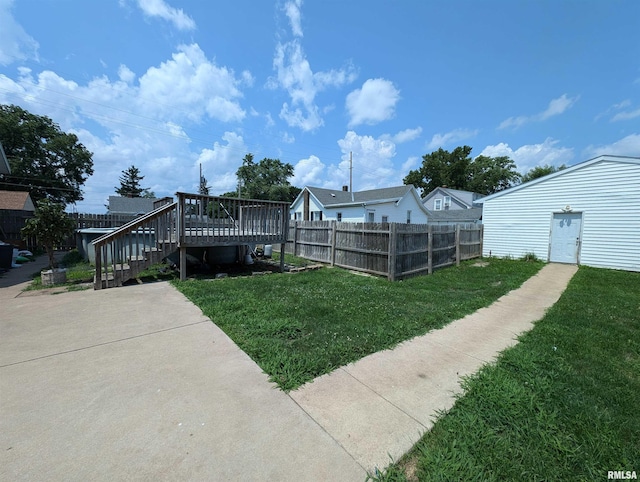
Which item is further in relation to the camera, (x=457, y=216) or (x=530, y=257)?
(x=457, y=216)

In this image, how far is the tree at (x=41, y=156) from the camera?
2386 centimetres

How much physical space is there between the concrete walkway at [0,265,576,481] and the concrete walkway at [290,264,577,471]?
1 centimetres

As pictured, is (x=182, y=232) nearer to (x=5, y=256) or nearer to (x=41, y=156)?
(x=5, y=256)

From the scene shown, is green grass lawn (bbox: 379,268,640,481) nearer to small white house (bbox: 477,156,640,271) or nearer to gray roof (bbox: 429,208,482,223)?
small white house (bbox: 477,156,640,271)

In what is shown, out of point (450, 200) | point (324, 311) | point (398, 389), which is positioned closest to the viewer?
point (398, 389)

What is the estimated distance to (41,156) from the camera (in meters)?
25.5

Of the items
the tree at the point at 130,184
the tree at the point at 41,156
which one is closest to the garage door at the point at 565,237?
the tree at the point at 41,156

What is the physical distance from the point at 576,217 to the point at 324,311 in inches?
481

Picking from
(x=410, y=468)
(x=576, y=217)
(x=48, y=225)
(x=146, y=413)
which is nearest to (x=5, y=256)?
(x=48, y=225)

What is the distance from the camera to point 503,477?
1677 millimetres

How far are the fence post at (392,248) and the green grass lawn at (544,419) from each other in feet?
12.9

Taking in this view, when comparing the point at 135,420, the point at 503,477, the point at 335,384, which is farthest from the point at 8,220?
the point at 503,477

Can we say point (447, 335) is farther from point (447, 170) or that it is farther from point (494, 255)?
point (447, 170)

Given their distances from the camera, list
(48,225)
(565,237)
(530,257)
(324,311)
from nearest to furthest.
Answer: (324,311), (48,225), (565,237), (530,257)
